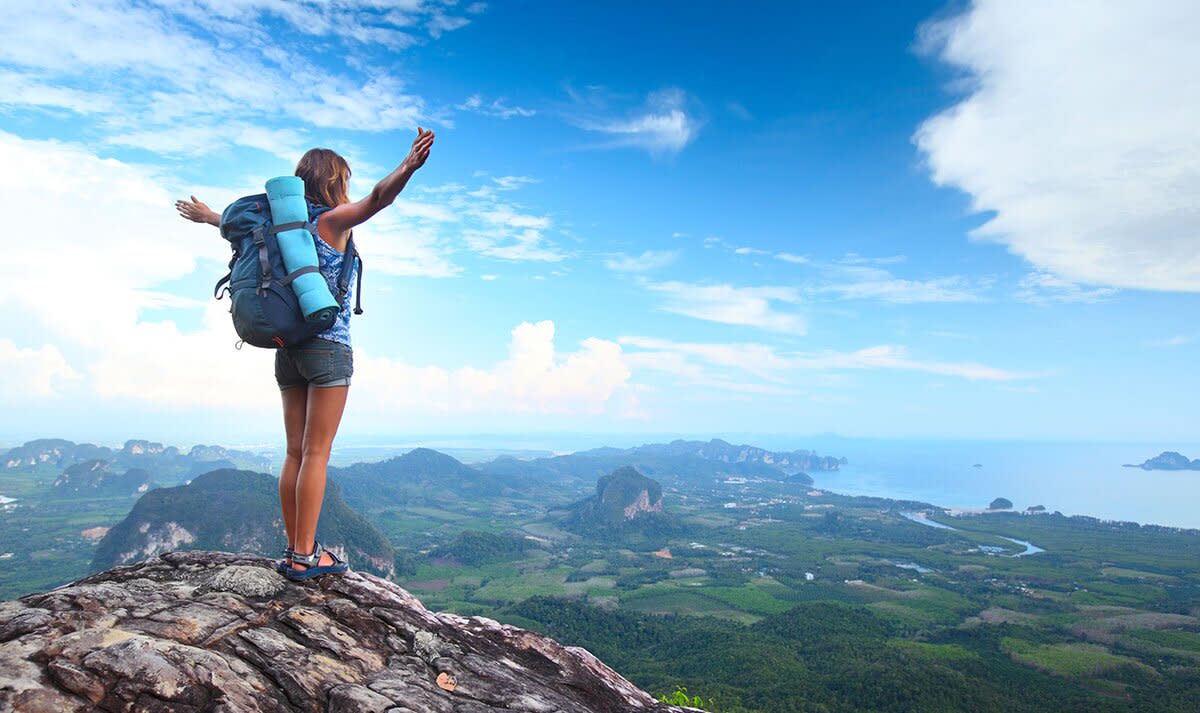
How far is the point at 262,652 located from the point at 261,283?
2.47 meters

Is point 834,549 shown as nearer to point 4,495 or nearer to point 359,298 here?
point 359,298

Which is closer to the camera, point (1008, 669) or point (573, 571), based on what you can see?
point (1008, 669)

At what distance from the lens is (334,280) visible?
450cm

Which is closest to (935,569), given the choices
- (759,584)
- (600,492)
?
(759,584)

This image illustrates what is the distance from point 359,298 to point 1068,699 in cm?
6616

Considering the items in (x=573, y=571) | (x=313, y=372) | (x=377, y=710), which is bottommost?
(x=573, y=571)

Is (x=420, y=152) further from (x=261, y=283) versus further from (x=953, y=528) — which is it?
(x=953, y=528)

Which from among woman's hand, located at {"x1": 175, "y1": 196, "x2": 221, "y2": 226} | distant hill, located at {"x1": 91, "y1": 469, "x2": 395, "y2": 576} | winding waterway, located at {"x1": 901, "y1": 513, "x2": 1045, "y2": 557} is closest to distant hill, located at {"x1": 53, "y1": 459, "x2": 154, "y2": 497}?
Answer: distant hill, located at {"x1": 91, "y1": 469, "x2": 395, "y2": 576}

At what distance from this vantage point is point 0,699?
→ 8.84ft

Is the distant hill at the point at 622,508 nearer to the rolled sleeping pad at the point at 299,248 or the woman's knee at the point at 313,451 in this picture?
the woman's knee at the point at 313,451

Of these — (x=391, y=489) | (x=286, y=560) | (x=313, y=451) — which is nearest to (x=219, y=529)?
(x=391, y=489)

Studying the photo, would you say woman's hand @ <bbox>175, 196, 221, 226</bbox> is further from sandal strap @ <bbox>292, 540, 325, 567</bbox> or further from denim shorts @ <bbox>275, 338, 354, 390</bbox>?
sandal strap @ <bbox>292, 540, 325, 567</bbox>

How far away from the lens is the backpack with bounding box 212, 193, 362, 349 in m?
3.95

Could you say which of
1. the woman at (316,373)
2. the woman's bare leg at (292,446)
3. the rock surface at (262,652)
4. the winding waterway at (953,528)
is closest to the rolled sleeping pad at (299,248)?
the woman at (316,373)
